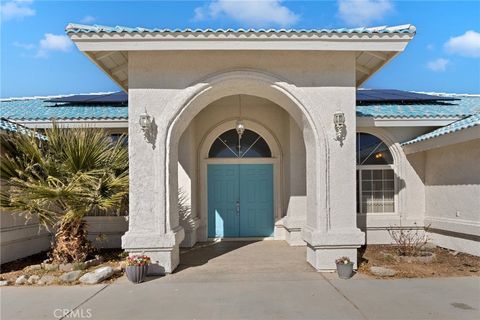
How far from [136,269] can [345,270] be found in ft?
13.0

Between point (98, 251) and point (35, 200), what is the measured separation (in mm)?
2684

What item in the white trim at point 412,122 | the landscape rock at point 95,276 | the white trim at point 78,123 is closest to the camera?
the landscape rock at point 95,276

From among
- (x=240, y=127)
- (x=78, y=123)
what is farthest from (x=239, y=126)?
(x=78, y=123)

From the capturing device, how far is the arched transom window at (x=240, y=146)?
39.2 feet

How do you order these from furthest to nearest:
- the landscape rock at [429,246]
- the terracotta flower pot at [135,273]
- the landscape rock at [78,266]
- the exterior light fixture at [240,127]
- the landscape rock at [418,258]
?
1. the exterior light fixture at [240,127]
2. the landscape rock at [429,246]
3. the landscape rock at [418,258]
4. the landscape rock at [78,266]
5. the terracotta flower pot at [135,273]

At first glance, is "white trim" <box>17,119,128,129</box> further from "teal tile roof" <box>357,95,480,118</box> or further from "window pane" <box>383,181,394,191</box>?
"window pane" <box>383,181,394,191</box>

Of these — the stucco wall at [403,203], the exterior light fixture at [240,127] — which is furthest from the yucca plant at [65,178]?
the stucco wall at [403,203]

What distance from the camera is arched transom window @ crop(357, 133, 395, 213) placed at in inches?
426

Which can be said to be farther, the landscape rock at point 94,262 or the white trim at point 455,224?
the white trim at point 455,224

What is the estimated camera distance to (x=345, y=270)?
23.0 feet

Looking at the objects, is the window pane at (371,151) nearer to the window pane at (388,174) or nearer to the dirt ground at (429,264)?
the window pane at (388,174)

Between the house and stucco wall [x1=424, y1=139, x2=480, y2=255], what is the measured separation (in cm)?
3

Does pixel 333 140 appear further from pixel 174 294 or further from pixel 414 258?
pixel 174 294

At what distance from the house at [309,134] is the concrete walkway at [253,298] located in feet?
2.92
